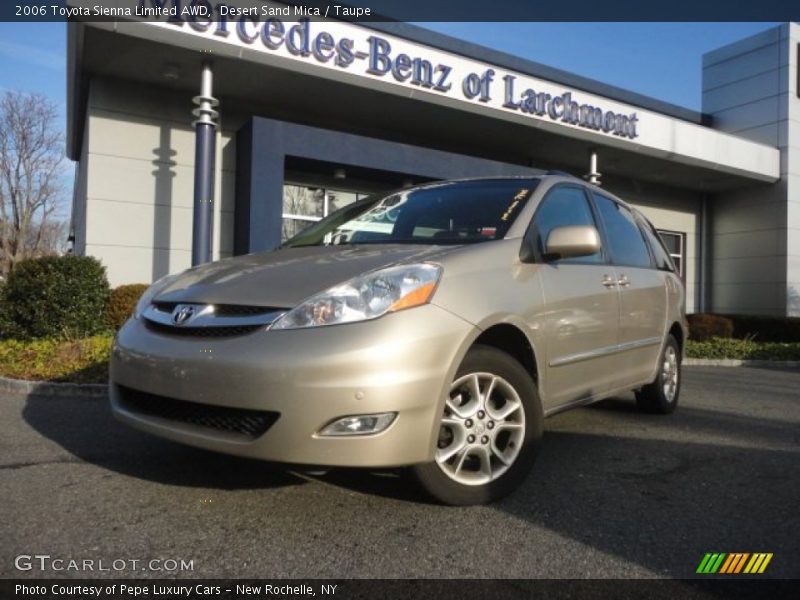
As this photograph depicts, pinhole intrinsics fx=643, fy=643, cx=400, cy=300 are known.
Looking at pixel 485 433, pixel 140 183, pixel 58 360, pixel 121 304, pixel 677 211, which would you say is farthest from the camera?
pixel 677 211

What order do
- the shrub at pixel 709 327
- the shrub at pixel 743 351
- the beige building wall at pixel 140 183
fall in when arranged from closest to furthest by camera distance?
the beige building wall at pixel 140 183 < the shrub at pixel 743 351 < the shrub at pixel 709 327

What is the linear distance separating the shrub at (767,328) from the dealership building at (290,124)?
13.7ft

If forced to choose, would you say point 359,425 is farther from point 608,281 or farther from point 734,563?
point 608,281

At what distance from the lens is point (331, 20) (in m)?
9.80

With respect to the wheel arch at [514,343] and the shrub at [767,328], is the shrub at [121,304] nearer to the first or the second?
the wheel arch at [514,343]

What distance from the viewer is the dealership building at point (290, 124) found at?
942cm

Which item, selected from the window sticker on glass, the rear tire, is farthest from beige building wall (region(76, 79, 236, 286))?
the window sticker on glass

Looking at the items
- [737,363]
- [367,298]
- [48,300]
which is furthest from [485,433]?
[737,363]

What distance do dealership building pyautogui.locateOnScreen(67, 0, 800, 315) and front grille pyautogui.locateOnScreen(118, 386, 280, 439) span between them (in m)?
6.96

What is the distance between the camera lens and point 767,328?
52.8ft

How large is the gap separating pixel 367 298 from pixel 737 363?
1023 cm

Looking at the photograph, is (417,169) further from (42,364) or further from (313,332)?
(313,332)

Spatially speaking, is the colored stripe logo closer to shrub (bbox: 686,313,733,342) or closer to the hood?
the hood

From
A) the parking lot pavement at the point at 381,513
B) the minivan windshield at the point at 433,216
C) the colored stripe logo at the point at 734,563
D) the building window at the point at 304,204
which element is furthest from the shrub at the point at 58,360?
the building window at the point at 304,204
